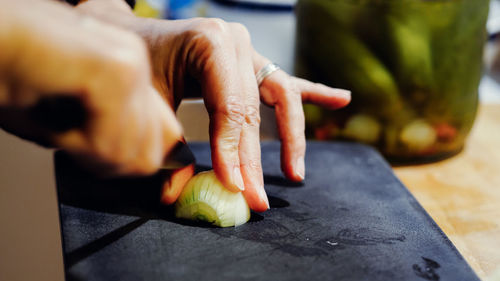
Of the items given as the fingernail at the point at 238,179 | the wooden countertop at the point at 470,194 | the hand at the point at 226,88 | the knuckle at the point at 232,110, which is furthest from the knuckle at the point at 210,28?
the wooden countertop at the point at 470,194

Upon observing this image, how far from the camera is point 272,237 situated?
0.64 metres

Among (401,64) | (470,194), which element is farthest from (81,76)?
(470,194)

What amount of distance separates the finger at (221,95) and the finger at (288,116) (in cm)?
15

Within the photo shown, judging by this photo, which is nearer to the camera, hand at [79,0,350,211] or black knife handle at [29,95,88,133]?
black knife handle at [29,95,88,133]

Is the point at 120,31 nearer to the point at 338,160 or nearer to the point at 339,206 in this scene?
the point at 339,206

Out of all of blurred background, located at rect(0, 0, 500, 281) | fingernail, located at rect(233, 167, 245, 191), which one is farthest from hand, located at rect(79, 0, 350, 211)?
blurred background, located at rect(0, 0, 500, 281)

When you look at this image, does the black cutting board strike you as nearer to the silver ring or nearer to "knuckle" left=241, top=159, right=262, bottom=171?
"knuckle" left=241, top=159, right=262, bottom=171

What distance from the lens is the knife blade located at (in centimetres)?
62

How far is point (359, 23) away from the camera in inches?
34.4

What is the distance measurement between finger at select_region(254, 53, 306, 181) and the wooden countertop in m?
0.26

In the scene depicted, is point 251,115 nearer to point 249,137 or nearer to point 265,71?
point 249,137

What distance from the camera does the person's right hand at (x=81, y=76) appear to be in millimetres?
326

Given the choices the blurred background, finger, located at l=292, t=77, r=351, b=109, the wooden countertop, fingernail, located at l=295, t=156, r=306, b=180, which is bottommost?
the blurred background

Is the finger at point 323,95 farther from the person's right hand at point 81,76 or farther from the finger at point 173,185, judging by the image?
the person's right hand at point 81,76
